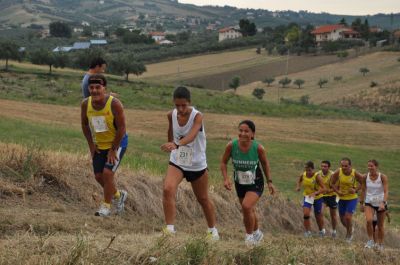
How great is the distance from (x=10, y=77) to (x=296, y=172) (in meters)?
38.2

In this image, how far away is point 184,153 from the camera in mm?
7148

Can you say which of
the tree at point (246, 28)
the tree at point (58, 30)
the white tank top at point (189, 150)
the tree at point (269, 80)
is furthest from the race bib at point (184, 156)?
the tree at point (58, 30)

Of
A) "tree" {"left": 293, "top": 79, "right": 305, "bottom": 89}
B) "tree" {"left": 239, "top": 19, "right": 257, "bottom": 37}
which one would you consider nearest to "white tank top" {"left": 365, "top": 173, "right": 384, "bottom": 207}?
"tree" {"left": 293, "top": 79, "right": 305, "bottom": 89}

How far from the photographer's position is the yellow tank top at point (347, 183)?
12.0m

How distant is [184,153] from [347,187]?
19.9 ft

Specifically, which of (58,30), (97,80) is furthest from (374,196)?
(58,30)

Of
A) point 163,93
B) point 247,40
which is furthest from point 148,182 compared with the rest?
point 247,40

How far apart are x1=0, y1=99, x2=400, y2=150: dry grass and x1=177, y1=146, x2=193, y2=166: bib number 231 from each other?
25679mm

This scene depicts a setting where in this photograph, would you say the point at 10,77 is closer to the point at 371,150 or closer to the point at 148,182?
the point at 371,150

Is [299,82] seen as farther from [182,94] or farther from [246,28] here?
[182,94]

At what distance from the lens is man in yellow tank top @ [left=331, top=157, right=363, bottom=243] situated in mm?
12008

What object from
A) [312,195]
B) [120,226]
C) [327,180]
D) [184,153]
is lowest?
[312,195]

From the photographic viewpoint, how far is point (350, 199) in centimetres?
1222

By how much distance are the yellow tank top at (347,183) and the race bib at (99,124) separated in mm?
6366
